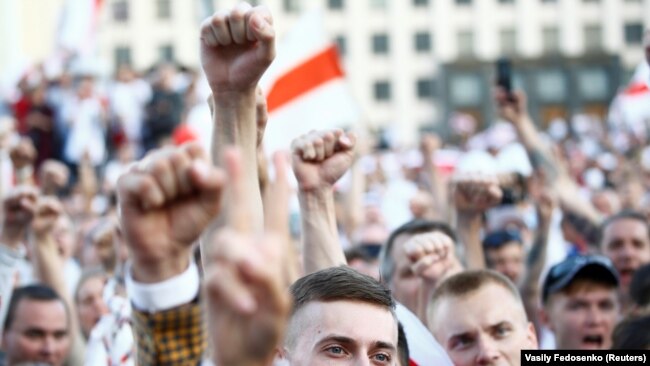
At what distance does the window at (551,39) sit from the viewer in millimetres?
67369

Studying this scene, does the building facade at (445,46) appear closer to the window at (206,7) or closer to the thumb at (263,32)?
the window at (206,7)

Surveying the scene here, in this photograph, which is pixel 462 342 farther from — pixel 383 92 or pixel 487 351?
pixel 383 92

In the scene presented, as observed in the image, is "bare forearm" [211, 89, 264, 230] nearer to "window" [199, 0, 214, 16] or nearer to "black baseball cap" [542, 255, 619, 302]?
"black baseball cap" [542, 255, 619, 302]

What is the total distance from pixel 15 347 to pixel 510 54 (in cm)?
6367

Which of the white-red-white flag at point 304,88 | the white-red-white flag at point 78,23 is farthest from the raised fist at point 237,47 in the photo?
the white-red-white flag at point 78,23

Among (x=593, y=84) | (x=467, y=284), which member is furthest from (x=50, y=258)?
(x=593, y=84)

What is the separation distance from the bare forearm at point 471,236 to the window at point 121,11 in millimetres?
62462

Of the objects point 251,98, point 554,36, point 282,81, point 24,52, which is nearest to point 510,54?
point 554,36

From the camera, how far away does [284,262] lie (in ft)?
5.59

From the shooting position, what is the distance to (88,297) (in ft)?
18.2

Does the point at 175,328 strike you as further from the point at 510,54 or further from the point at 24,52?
the point at 510,54

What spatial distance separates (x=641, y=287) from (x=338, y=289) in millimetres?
2330

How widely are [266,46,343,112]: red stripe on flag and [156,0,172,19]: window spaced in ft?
197

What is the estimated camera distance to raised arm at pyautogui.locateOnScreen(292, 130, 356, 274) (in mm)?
3730
